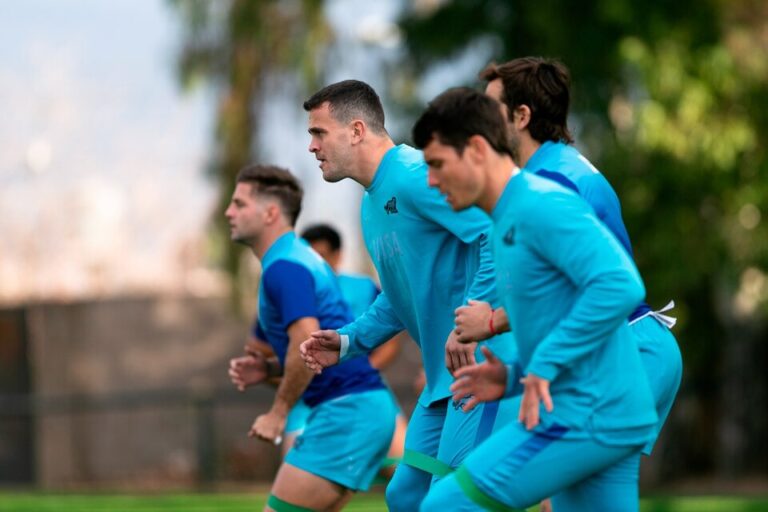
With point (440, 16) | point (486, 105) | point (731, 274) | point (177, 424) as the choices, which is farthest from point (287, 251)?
point (177, 424)

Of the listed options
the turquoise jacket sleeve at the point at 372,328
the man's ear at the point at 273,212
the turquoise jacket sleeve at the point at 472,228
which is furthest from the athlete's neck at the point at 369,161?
the man's ear at the point at 273,212

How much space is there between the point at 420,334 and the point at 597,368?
1581mm

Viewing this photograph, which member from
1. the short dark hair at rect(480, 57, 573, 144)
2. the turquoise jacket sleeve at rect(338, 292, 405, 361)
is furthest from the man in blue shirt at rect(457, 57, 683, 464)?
the turquoise jacket sleeve at rect(338, 292, 405, 361)

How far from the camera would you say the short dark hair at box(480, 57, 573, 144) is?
568 centimetres

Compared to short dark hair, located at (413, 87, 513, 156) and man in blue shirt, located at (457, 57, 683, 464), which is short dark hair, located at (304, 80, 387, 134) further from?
short dark hair, located at (413, 87, 513, 156)

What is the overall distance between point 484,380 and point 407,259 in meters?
1.29

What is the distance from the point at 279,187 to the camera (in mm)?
7633

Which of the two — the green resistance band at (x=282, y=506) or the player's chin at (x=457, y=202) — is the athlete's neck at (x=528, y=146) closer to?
the player's chin at (x=457, y=202)

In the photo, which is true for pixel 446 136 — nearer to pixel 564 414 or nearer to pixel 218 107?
pixel 564 414

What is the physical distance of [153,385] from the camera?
2316 centimetres

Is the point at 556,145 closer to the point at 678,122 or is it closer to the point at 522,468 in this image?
the point at 522,468

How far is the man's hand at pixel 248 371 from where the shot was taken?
24.7ft

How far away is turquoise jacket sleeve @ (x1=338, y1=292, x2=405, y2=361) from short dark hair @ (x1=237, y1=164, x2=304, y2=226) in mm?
Answer: 1406

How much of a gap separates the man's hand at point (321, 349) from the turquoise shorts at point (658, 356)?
4.01 feet
